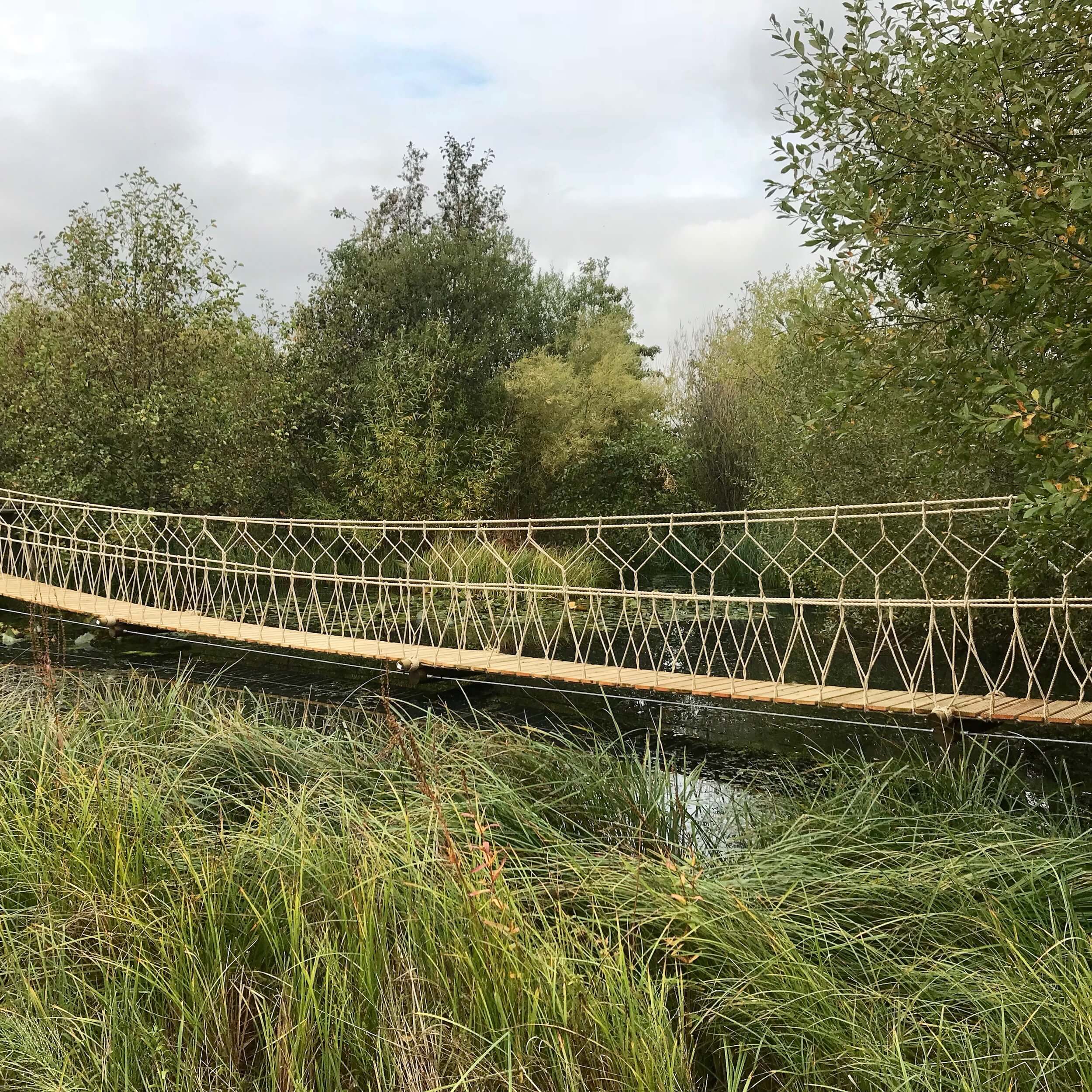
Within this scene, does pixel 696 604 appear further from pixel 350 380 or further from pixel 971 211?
pixel 350 380

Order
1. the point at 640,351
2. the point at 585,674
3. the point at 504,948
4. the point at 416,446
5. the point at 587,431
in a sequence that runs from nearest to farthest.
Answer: the point at 504,948 < the point at 585,674 < the point at 416,446 < the point at 587,431 < the point at 640,351

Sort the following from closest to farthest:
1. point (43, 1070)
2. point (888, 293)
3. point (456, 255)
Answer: point (43, 1070)
point (888, 293)
point (456, 255)

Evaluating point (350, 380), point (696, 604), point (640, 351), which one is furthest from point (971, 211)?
point (640, 351)

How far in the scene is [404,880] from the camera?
233 cm

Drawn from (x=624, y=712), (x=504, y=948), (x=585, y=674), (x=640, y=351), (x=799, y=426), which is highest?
(x=640, y=351)

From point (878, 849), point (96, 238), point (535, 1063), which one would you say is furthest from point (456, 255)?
point (535, 1063)

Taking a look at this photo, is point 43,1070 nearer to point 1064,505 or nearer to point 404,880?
point 404,880

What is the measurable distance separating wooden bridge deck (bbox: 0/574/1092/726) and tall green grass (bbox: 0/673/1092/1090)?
163 cm

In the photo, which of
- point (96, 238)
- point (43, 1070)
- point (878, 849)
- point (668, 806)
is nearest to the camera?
point (43, 1070)

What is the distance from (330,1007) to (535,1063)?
1.45ft

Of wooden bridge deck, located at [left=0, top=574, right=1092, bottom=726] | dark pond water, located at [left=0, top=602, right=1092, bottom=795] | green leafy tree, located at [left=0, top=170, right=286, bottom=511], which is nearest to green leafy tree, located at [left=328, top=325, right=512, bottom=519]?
green leafy tree, located at [left=0, top=170, right=286, bottom=511]

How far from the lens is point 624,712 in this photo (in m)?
7.02

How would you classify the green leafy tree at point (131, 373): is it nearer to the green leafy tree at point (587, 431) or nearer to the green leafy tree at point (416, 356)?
the green leafy tree at point (416, 356)

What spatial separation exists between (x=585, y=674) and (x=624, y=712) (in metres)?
1.10
